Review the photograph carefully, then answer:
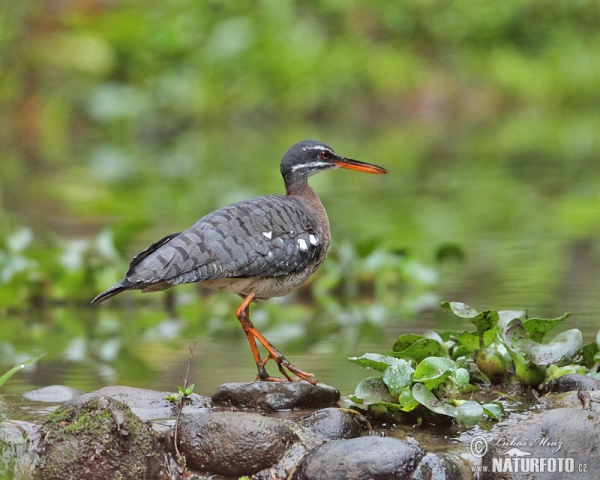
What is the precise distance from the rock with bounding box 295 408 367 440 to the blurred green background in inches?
34.7

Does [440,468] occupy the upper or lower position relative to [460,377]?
lower

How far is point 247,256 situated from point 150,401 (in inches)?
30.2

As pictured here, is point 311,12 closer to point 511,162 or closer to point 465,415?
point 511,162

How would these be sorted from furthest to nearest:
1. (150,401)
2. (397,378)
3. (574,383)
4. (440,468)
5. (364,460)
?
(150,401) < (574,383) < (397,378) < (440,468) < (364,460)

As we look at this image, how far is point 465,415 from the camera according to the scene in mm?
4336

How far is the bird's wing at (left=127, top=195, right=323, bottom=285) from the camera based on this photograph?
4691 mm

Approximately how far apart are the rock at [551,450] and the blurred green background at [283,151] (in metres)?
1.24

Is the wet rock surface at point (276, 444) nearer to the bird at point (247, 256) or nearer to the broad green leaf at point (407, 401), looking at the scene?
the broad green leaf at point (407, 401)

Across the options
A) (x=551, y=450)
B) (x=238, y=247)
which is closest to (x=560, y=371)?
(x=551, y=450)

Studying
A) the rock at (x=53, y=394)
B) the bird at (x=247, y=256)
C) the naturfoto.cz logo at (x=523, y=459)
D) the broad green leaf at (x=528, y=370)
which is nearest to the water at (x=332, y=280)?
the rock at (x=53, y=394)

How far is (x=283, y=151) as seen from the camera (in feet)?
56.5

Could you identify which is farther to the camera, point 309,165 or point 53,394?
point 309,165

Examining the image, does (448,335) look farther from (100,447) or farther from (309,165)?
(100,447)

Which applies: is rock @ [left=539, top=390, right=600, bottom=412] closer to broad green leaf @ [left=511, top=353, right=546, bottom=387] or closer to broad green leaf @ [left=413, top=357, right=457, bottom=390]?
broad green leaf @ [left=511, top=353, right=546, bottom=387]
